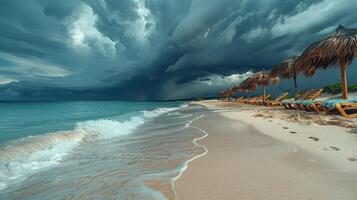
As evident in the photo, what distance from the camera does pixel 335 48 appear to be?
1071 cm

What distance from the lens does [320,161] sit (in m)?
3.72

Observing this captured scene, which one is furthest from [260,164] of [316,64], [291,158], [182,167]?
[316,64]

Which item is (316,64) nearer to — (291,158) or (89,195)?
(291,158)

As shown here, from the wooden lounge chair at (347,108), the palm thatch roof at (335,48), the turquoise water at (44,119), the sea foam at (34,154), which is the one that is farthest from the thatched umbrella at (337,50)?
the turquoise water at (44,119)

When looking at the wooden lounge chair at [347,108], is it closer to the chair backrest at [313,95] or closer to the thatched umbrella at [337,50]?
the thatched umbrella at [337,50]

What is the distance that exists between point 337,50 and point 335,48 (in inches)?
5.6

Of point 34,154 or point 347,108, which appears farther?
point 347,108

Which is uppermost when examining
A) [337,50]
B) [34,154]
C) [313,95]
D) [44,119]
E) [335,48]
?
[335,48]

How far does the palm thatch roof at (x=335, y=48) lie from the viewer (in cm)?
1054

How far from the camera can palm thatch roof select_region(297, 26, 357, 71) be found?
10.5m

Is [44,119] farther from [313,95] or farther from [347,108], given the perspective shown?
[313,95]

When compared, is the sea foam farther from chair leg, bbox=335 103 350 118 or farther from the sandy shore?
chair leg, bbox=335 103 350 118

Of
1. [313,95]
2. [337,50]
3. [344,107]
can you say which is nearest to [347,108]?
[344,107]

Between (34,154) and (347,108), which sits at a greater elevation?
(347,108)
